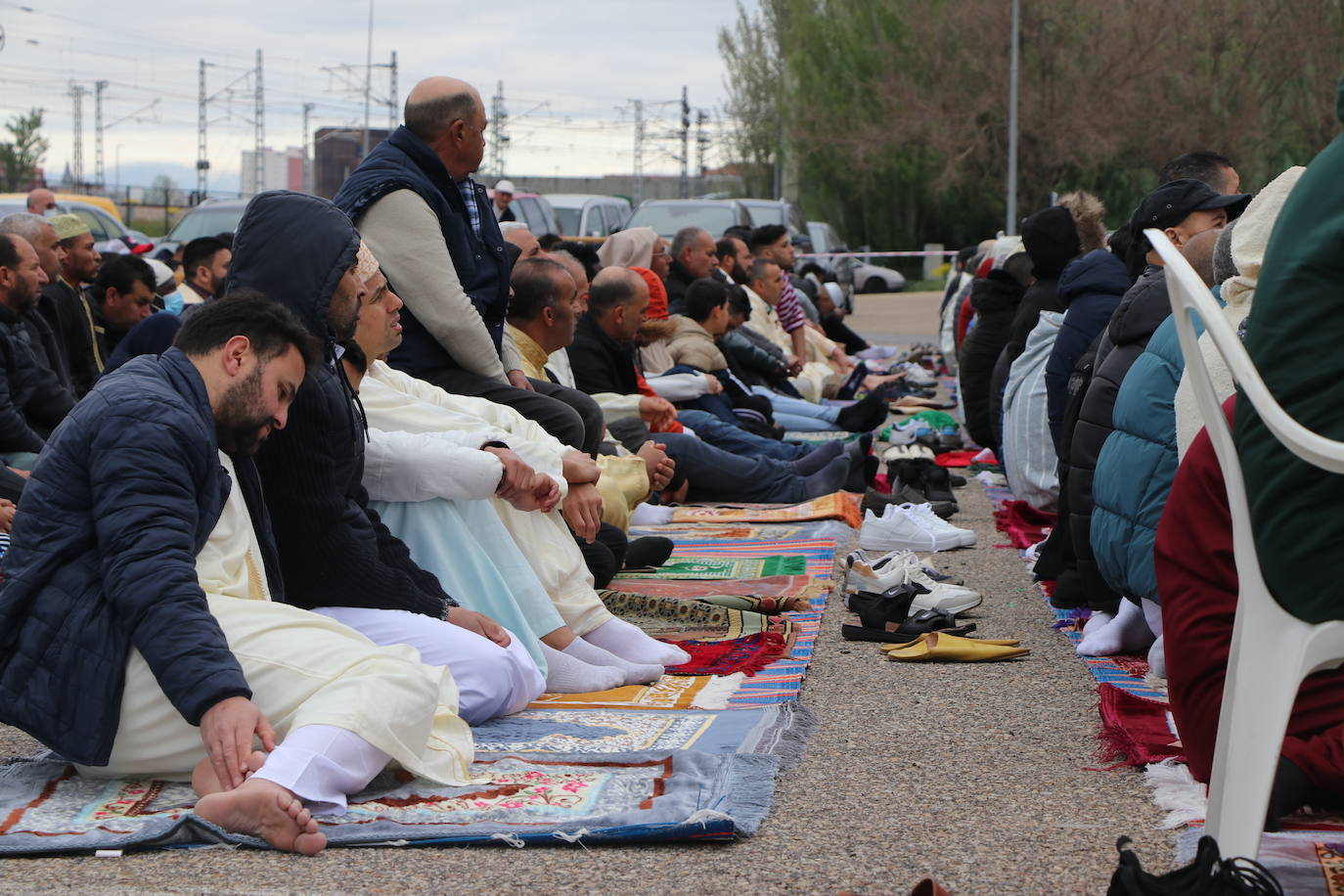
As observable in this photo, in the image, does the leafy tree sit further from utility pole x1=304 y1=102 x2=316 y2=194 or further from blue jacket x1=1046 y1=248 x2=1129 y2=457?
blue jacket x1=1046 y1=248 x2=1129 y2=457

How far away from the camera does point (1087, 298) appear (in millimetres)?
6637

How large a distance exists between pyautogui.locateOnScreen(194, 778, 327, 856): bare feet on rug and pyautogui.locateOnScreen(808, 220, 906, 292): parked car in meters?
21.2

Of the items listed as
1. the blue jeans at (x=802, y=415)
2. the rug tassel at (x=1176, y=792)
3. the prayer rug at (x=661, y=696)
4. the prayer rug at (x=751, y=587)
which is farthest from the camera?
the blue jeans at (x=802, y=415)

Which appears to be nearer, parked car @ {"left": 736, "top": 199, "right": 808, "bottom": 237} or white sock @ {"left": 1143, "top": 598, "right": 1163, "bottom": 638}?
white sock @ {"left": 1143, "top": 598, "right": 1163, "bottom": 638}

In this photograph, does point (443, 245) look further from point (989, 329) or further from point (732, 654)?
point (989, 329)

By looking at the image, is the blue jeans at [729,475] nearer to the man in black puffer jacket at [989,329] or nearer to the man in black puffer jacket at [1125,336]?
the man in black puffer jacket at [989,329]

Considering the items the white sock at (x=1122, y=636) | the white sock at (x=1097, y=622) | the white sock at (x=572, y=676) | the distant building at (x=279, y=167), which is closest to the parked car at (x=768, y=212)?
the white sock at (x=1097, y=622)

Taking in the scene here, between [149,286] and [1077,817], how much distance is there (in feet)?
21.5

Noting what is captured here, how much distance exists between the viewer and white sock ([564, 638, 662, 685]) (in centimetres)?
489

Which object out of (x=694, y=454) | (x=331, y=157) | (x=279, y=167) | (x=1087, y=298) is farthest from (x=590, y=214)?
(x=279, y=167)

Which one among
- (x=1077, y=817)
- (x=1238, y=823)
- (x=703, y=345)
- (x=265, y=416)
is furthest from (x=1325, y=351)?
(x=703, y=345)

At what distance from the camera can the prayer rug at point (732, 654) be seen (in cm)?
504

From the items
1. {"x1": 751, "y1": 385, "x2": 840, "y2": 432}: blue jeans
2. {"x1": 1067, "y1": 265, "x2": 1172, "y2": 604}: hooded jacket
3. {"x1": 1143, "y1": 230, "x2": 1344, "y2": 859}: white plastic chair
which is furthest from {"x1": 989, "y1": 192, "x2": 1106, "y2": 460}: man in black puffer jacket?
→ {"x1": 1143, "y1": 230, "x2": 1344, "y2": 859}: white plastic chair

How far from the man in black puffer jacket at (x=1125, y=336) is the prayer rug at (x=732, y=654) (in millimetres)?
1156
